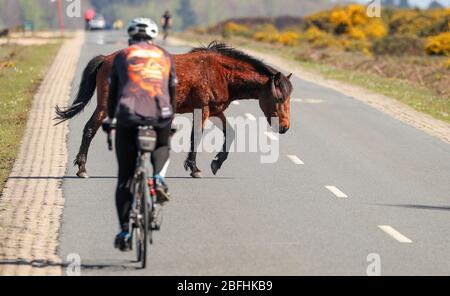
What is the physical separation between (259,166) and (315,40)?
59200 millimetres

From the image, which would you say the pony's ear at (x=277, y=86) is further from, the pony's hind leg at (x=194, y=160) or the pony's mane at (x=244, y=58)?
the pony's hind leg at (x=194, y=160)

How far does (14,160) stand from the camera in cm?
1773

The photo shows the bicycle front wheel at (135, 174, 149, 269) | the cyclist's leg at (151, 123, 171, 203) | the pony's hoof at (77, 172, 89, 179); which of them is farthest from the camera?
the pony's hoof at (77, 172, 89, 179)

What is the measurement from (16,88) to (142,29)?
21.5 m

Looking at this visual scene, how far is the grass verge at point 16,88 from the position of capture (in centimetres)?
1925

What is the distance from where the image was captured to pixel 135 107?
10.1 meters

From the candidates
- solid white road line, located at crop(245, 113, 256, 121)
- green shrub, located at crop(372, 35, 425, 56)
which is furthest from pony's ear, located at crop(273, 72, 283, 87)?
green shrub, located at crop(372, 35, 425, 56)

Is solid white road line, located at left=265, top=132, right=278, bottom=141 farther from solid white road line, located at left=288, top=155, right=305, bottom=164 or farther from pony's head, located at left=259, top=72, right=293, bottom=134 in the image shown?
pony's head, located at left=259, top=72, right=293, bottom=134

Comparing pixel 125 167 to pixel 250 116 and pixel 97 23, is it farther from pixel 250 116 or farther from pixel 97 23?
pixel 97 23

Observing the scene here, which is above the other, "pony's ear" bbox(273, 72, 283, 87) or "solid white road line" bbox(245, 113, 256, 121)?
"pony's ear" bbox(273, 72, 283, 87)

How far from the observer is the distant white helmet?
34.5 ft

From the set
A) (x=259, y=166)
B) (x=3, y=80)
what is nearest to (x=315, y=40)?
(x=3, y=80)

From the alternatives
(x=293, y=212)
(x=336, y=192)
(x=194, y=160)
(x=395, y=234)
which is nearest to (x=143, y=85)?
(x=395, y=234)

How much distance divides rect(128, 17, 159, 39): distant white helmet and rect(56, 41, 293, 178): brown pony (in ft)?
17.6
